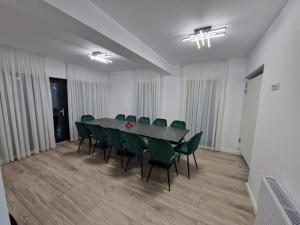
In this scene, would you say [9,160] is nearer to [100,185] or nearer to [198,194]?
[100,185]

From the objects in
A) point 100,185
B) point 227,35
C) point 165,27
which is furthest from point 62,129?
point 227,35

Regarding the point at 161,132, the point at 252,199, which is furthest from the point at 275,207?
the point at 161,132

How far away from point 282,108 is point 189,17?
1574mm

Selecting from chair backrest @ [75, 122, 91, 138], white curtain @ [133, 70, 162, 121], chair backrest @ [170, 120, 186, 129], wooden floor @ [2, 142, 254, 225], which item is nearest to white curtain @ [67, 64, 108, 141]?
chair backrest @ [75, 122, 91, 138]

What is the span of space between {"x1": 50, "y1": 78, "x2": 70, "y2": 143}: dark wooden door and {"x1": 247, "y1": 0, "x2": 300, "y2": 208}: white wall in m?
5.10

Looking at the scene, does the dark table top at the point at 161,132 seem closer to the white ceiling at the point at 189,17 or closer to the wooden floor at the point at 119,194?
the wooden floor at the point at 119,194

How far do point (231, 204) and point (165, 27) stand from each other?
112 inches

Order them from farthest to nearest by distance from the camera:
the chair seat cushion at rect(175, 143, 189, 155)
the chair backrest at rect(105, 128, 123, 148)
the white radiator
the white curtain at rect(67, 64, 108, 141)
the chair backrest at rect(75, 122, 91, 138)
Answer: the white curtain at rect(67, 64, 108, 141) < the chair backrest at rect(75, 122, 91, 138) < the chair backrest at rect(105, 128, 123, 148) < the chair seat cushion at rect(175, 143, 189, 155) < the white radiator

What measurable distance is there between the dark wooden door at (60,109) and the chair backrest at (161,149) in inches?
144

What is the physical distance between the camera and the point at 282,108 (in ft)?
4.34

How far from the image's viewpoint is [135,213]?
171 cm

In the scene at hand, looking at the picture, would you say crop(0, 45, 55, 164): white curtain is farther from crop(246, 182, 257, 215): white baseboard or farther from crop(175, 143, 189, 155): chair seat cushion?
crop(246, 182, 257, 215): white baseboard

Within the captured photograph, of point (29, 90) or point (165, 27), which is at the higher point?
point (165, 27)

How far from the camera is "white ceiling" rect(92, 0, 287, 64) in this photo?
1.49 metres
